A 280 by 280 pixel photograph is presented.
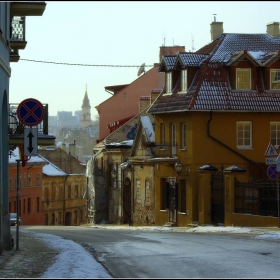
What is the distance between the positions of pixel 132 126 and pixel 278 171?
3185 centimetres

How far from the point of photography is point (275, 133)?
44406 millimetres

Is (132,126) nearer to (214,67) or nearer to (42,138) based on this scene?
(214,67)

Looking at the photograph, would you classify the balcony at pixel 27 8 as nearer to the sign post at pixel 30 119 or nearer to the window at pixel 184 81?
the sign post at pixel 30 119

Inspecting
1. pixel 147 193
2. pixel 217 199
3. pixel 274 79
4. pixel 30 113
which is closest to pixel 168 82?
pixel 274 79

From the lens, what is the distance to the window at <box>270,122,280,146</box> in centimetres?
4428

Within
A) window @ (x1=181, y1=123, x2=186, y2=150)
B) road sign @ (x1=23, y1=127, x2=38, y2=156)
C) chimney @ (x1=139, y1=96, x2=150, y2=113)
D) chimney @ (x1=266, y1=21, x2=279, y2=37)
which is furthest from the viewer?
chimney @ (x1=139, y1=96, x2=150, y2=113)

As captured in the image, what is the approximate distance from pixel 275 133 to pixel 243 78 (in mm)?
3302

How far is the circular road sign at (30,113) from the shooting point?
1886cm

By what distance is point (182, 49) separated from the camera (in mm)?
65688

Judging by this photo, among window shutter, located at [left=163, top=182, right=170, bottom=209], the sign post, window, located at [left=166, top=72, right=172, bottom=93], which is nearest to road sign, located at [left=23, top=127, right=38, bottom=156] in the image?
the sign post

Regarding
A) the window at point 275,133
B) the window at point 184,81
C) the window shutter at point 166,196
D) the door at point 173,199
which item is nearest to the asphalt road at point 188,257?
the window at point 275,133

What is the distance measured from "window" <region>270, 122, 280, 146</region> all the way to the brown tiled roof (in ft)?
3.34

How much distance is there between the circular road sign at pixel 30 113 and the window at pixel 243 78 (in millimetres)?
26581

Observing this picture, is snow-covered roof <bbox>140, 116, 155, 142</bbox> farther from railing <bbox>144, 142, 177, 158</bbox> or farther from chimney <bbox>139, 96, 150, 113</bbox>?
chimney <bbox>139, 96, 150, 113</bbox>
